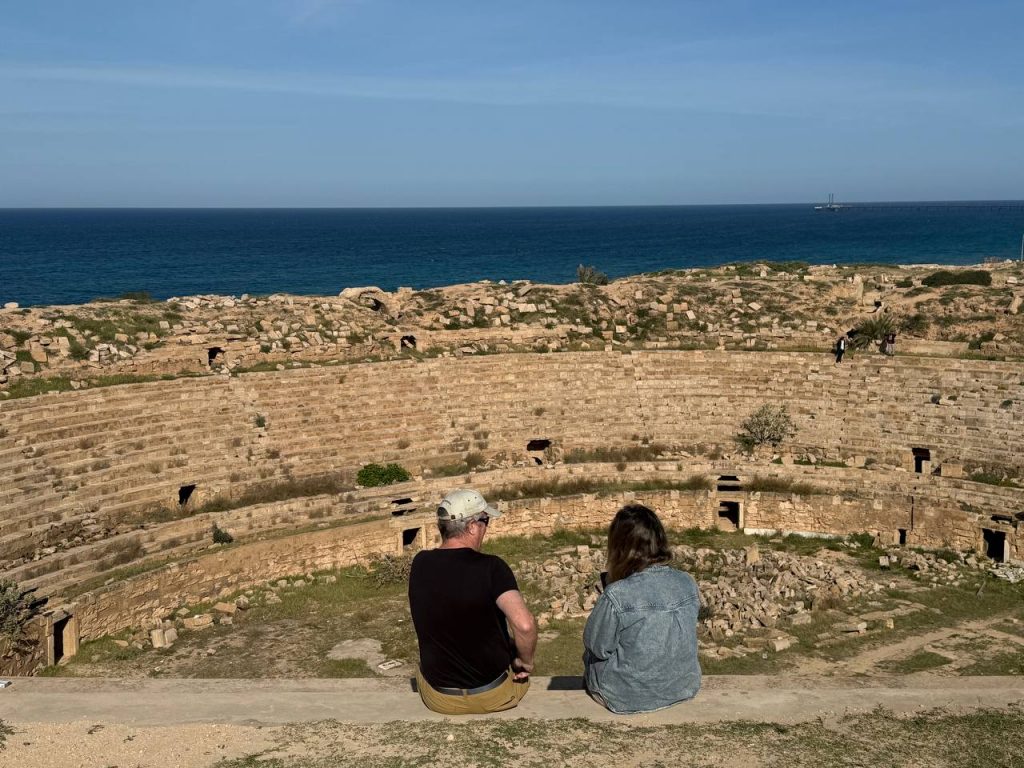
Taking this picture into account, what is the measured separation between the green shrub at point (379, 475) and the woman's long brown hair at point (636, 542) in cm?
1746

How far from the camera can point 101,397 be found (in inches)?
893

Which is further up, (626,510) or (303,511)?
(626,510)

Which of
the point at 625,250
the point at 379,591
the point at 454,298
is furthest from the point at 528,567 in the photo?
the point at 625,250

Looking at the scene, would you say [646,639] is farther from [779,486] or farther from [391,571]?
[779,486]

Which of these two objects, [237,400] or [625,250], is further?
[625,250]

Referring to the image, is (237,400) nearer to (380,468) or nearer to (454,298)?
(380,468)

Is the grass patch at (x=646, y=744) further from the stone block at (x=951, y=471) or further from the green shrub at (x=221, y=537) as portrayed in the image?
the stone block at (x=951, y=471)

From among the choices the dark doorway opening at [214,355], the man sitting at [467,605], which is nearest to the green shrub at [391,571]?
the dark doorway opening at [214,355]

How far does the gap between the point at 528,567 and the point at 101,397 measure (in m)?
11.7

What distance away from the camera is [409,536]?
22734mm

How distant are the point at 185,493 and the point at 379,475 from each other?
4.87 m

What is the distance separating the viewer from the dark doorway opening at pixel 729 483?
81.4 ft

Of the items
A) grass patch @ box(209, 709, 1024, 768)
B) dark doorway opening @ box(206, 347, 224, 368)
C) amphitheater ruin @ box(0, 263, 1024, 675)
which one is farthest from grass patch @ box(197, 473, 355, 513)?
grass patch @ box(209, 709, 1024, 768)

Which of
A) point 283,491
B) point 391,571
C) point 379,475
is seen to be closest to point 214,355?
point 283,491
